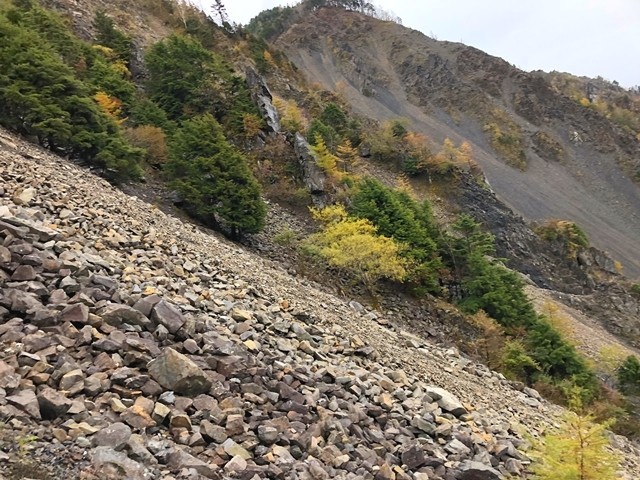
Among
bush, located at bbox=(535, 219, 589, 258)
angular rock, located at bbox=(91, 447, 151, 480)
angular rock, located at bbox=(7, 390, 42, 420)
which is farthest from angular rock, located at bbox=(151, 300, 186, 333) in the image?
bush, located at bbox=(535, 219, 589, 258)

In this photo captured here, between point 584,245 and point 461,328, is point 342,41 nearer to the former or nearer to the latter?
point 584,245

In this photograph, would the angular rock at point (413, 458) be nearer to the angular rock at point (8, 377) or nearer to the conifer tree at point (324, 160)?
the angular rock at point (8, 377)

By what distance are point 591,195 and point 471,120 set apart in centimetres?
2679

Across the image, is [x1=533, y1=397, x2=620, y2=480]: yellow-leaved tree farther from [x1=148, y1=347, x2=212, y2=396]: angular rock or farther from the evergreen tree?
the evergreen tree

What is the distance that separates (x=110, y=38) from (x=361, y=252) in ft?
113

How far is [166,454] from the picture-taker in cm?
610

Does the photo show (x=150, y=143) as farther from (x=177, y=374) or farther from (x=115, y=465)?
(x=115, y=465)

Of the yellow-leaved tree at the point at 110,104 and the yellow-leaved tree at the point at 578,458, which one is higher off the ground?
the yellow-leaved tree at the point at 110,104

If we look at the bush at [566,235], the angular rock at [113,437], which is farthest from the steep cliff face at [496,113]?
the angular rock at [113,437]

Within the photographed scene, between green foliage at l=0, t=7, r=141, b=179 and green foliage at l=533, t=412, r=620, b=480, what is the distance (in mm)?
20443

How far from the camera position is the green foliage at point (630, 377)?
31231mm

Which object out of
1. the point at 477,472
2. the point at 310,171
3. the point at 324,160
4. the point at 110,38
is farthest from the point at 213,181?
the point at 110,38

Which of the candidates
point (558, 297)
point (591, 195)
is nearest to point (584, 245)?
point (558, 297)

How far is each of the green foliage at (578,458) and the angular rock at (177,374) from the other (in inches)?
241
